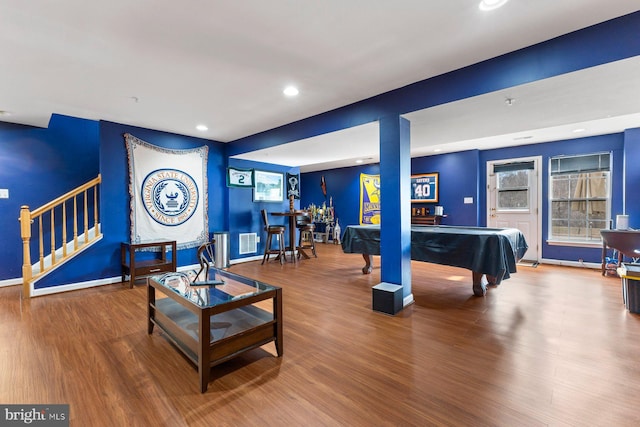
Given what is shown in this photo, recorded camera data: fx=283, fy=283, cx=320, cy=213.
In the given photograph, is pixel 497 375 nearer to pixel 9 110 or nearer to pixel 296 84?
pixel 296 84

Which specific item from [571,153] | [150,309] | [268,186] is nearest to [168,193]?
[268,186]

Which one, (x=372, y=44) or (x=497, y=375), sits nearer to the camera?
(x=497, y=375)

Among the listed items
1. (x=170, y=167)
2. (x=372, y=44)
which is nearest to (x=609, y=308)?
(x=372, y=44)

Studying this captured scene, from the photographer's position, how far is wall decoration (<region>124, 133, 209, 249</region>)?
4508 mm

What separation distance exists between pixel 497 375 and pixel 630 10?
2623mm

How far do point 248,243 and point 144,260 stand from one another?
1.99 m

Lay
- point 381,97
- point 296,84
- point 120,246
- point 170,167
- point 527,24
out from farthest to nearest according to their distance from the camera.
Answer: point 170,167 < point 120,246 < point 381,97 < point 296,84 < point 527,24

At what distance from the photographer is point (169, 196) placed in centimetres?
486

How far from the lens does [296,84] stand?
3014mm

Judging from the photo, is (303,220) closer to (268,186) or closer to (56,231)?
(268,186)

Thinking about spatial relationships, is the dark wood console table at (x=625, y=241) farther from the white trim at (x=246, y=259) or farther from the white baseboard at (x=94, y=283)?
the white trim at (x=246, y=259)

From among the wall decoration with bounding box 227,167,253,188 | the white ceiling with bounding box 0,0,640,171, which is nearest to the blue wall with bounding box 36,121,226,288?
the white ceiling with bounding box 0,0,640,171

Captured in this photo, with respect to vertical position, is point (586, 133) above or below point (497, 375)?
above

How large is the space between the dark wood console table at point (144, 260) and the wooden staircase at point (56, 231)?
0.49m
